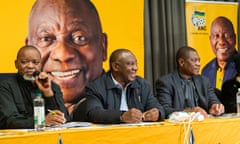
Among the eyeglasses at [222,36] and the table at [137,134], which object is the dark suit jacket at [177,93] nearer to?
the eyeglasses at [222,36]

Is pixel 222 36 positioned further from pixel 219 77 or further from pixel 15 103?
pixel 15 103

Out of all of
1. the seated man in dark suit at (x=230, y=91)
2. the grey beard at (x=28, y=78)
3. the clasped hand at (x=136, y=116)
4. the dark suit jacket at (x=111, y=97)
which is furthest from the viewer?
the seated man in dark suit at (x=230, y=91)

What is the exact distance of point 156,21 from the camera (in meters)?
4.12

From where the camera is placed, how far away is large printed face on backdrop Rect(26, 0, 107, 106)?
3531 millimetres

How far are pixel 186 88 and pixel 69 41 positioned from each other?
115cm

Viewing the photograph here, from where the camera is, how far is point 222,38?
14.5 feet

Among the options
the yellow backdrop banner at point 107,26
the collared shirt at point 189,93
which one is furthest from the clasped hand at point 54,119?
the collared shirt at point 189,93

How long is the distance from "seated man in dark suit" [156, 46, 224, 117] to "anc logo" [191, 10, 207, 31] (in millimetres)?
470

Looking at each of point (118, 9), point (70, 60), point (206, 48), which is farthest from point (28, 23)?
point (206, 48)

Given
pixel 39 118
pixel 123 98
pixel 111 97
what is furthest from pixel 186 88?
pixel 39 118

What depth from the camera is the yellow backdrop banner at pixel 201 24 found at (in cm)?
427

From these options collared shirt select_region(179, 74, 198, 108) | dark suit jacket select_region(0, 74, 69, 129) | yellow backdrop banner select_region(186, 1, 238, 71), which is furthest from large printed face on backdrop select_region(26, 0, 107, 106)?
yellow backdrop banner select_region(186, 1, 238, 71)

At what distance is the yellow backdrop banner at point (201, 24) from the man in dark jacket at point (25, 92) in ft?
5.97

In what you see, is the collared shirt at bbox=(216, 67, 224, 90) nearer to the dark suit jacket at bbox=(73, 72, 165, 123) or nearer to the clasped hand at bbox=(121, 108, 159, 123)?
the dark suit jacket at bbox=(73, 72, 165, 123)
